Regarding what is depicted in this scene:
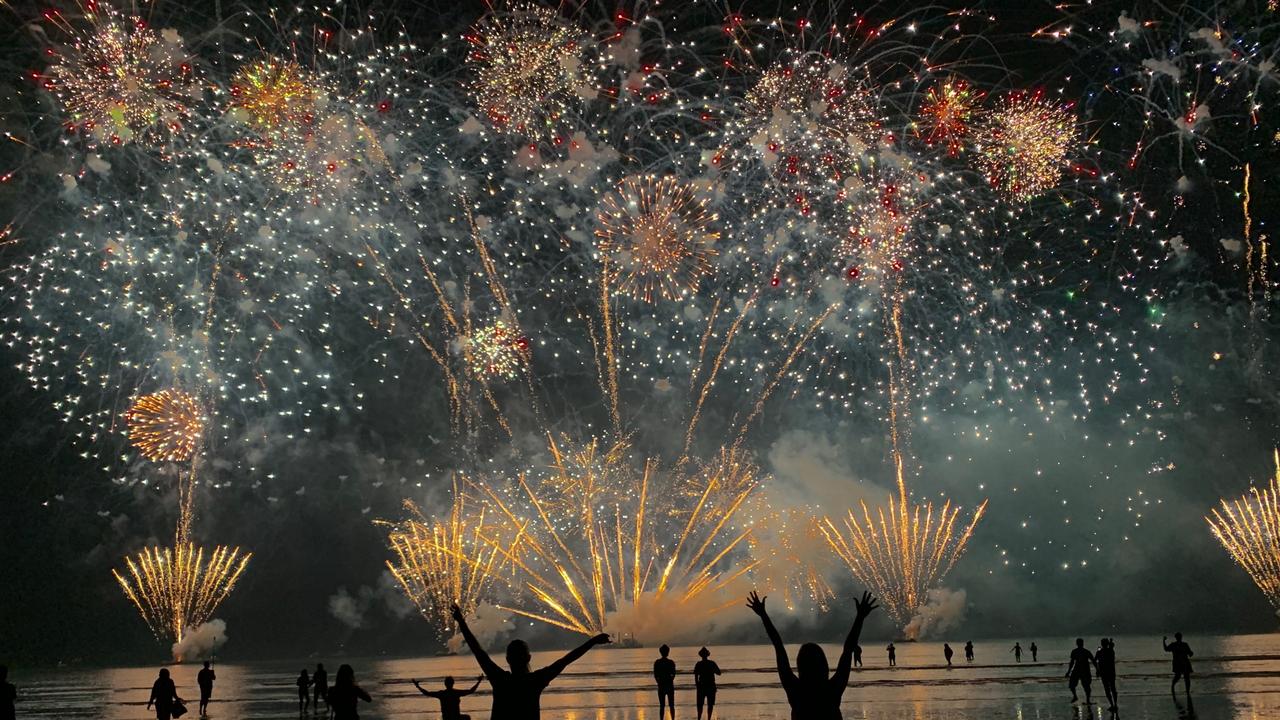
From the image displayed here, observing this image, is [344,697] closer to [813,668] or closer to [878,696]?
[813,668]

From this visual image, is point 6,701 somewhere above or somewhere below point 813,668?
below

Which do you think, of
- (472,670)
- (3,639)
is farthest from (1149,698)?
(3,639)

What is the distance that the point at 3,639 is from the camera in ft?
240

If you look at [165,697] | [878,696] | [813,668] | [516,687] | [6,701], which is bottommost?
[878,696]

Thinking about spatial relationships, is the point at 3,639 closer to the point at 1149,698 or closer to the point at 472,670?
the point at 472,670

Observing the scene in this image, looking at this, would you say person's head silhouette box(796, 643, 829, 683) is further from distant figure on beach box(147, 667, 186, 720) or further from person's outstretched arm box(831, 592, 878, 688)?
distant figure on beach box(147, 667, 186, 720)

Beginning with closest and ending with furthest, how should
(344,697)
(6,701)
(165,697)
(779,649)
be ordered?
(779,649)
(344,697)
(6,701)
(165,697)

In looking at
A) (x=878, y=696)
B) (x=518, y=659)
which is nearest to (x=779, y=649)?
(x=518, y=659)

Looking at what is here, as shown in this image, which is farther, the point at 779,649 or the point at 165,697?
the point at 165,697

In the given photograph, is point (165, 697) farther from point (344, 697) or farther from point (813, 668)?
point (813, 668)

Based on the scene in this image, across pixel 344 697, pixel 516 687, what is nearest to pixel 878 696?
pixel 344 697

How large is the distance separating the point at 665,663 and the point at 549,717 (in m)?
3.02

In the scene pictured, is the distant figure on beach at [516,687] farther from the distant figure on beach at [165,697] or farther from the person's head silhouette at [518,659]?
the distant figure on beach at [165,697]

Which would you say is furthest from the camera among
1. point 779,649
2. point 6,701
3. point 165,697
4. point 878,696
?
point 878,696
